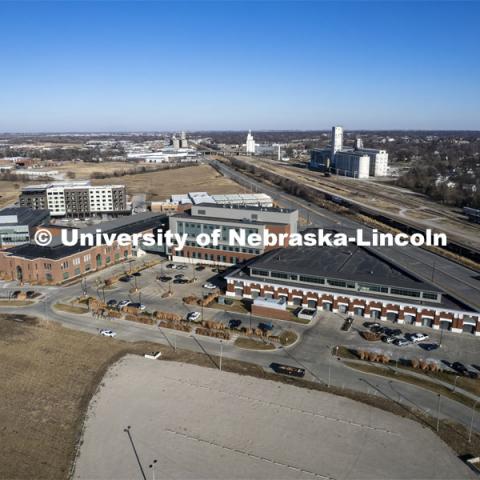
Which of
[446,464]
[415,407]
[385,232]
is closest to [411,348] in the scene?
[415,407]

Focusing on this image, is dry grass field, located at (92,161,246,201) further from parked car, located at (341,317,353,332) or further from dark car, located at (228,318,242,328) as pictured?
parked car, located at (341,317,353,332)

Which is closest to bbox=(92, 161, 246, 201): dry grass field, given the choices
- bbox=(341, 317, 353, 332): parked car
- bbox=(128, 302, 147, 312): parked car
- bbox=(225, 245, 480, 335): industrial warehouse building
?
bbox=(128, 302, 147, 312): parked car

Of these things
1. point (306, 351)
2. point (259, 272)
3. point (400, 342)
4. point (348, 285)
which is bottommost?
point (306, 351)

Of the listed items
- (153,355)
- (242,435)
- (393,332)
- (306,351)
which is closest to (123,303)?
(153,355)

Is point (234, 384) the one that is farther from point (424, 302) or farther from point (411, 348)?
point (424, 302)

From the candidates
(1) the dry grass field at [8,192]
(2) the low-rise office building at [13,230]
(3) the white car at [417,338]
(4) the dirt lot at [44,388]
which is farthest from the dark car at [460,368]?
(1) the dry grass field at [8,192]

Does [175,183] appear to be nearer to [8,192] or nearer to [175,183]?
[175,183]
